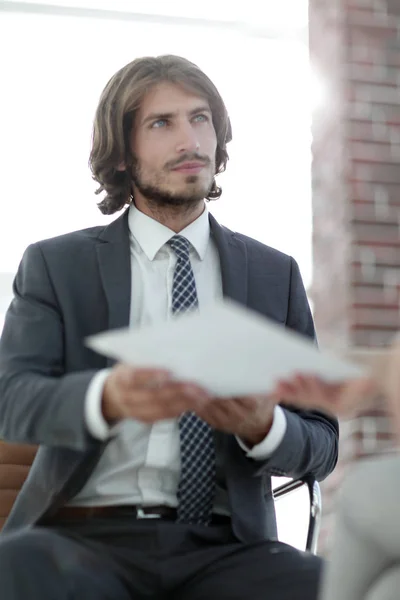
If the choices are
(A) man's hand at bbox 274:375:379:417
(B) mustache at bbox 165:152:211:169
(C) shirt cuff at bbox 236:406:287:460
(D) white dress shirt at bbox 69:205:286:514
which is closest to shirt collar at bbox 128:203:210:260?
(D) white dress shirt at bbox 69:205:286:514

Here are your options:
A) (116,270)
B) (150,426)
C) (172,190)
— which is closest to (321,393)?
(150,426)

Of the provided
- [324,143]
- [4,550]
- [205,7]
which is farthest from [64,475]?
[205,7]

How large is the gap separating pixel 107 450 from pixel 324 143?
1.54 metres

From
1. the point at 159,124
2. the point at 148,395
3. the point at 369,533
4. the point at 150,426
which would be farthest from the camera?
the point at 159,124

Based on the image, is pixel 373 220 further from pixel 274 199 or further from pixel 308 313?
pixel 308 313

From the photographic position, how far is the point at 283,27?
11.0ft

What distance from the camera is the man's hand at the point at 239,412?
127 centimetres

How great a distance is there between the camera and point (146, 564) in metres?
1.30

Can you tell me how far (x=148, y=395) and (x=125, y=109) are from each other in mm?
883

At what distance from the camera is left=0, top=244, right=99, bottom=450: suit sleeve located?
50.1 inches

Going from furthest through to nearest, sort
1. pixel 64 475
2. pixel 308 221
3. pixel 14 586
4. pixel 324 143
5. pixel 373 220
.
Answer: pixel 308 221 → pixel 324 143 → pixel 373 220 → pixel 64 475 → pixel 14 586

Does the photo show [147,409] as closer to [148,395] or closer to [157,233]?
[148,395]

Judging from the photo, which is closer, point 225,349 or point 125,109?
point 225,349

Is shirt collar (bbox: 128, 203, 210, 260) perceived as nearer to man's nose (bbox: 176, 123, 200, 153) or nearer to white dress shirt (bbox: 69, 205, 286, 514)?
white dress shirt (bbox: 69, 205, 286, 514)
